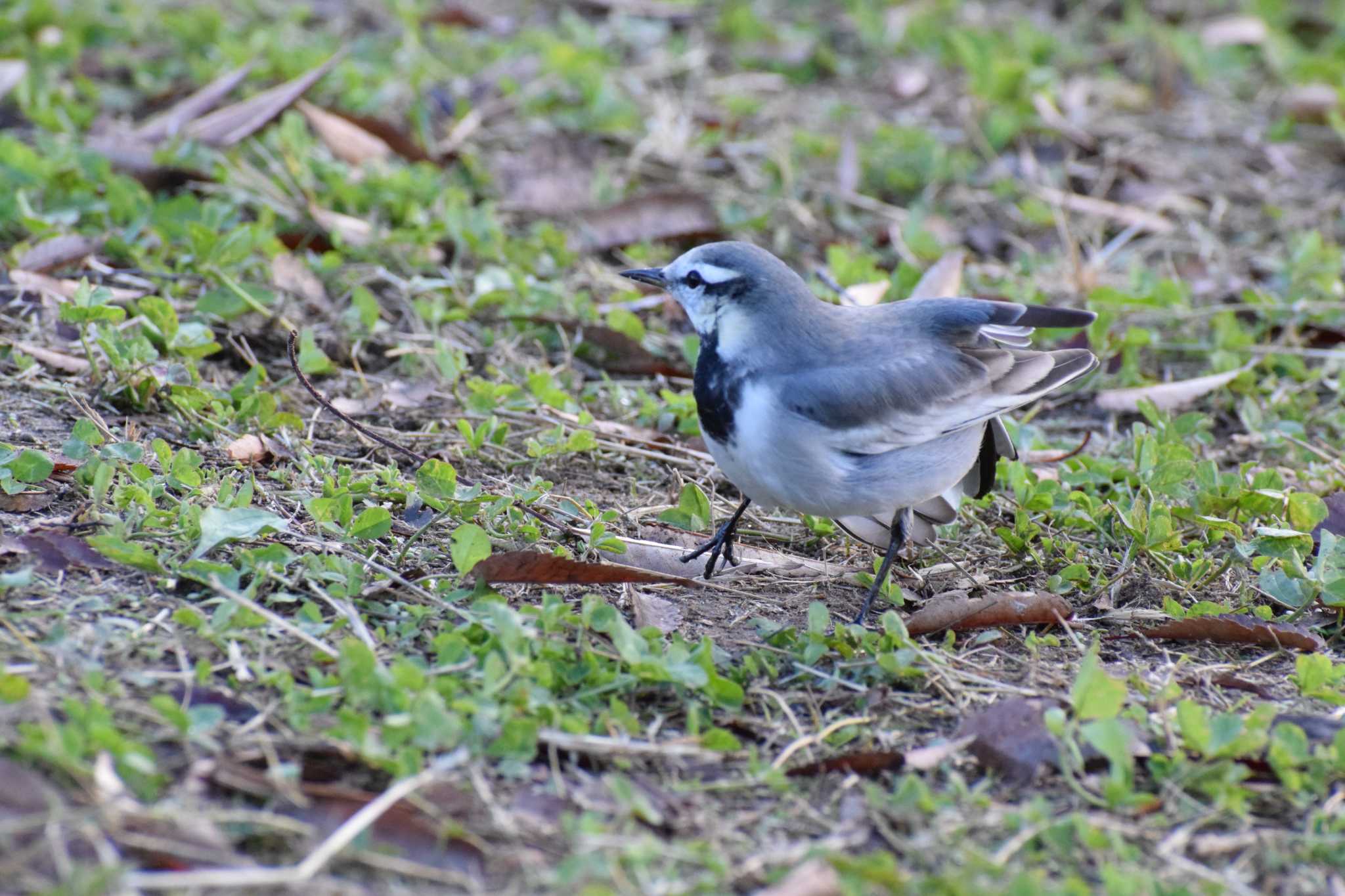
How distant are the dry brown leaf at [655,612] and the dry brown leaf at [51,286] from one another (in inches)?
90.8

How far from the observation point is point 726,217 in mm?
6840

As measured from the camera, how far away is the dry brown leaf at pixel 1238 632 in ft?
13.6

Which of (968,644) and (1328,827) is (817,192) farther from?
(1328,827)

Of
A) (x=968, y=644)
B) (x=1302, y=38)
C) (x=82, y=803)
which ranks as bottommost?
(x=968, y=644)

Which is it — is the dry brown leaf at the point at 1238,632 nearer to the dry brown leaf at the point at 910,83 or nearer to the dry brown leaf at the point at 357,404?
the dry brown leaf at the point at 357,404

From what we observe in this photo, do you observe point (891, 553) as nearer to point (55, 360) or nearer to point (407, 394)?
point (407, 394)

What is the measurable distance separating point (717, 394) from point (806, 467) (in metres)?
0.37

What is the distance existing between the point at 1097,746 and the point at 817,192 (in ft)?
14.4

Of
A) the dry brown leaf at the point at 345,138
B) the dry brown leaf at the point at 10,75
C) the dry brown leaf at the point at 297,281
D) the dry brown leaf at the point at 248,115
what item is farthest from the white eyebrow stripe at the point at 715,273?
the dry brown leaf at the point at 10,75

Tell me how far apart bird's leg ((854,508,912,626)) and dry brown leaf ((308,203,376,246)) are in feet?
8.86

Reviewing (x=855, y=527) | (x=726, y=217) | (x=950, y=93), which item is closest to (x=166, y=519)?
(x=855, y=527)

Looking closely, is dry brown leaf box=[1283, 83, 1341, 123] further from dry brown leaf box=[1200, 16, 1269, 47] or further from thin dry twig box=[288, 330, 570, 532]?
thin dry twig box=[288, 330, 570, 532]

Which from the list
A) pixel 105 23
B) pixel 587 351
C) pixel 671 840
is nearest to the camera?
pixel 671 840

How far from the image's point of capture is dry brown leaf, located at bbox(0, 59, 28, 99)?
258 inches
